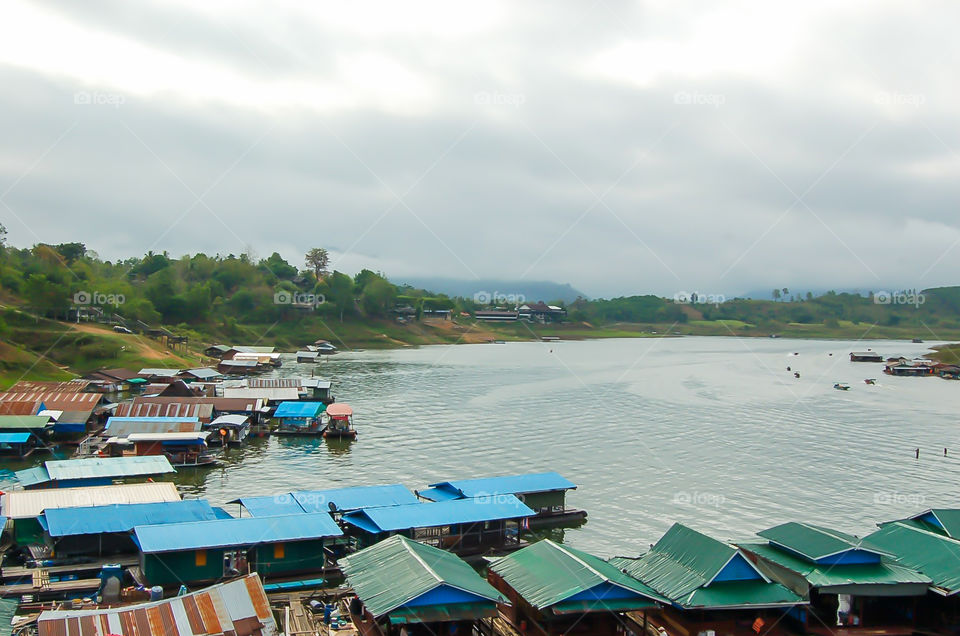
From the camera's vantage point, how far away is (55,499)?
74.3 ft

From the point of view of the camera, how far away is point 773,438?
1827 inches

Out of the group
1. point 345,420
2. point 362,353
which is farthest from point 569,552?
point 362,353

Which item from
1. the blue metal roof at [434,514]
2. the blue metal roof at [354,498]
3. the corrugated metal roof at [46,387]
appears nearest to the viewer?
the blue metal roof at [434,514]

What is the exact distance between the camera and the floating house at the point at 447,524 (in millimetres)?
22016

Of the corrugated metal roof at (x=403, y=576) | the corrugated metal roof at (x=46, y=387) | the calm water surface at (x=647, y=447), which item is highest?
the corrugated metal roof at (x=46, y=387)

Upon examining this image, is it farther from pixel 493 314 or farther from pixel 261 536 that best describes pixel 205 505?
pixel 493 314

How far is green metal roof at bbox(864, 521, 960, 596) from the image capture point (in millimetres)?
17016

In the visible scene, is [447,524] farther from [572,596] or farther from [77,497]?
[77,497]

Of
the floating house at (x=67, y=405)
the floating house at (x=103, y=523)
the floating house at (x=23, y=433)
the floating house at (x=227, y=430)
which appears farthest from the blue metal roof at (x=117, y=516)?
the floating house at (x=67, y=405)

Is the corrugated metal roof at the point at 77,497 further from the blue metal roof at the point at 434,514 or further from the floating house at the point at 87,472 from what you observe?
the blue metal roof at the point at 434,514

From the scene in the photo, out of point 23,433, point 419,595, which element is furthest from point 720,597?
point 23,433

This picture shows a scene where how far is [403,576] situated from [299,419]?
3084 centimetres

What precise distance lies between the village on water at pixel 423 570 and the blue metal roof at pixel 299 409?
1655cm

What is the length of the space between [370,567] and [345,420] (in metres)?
28.6
